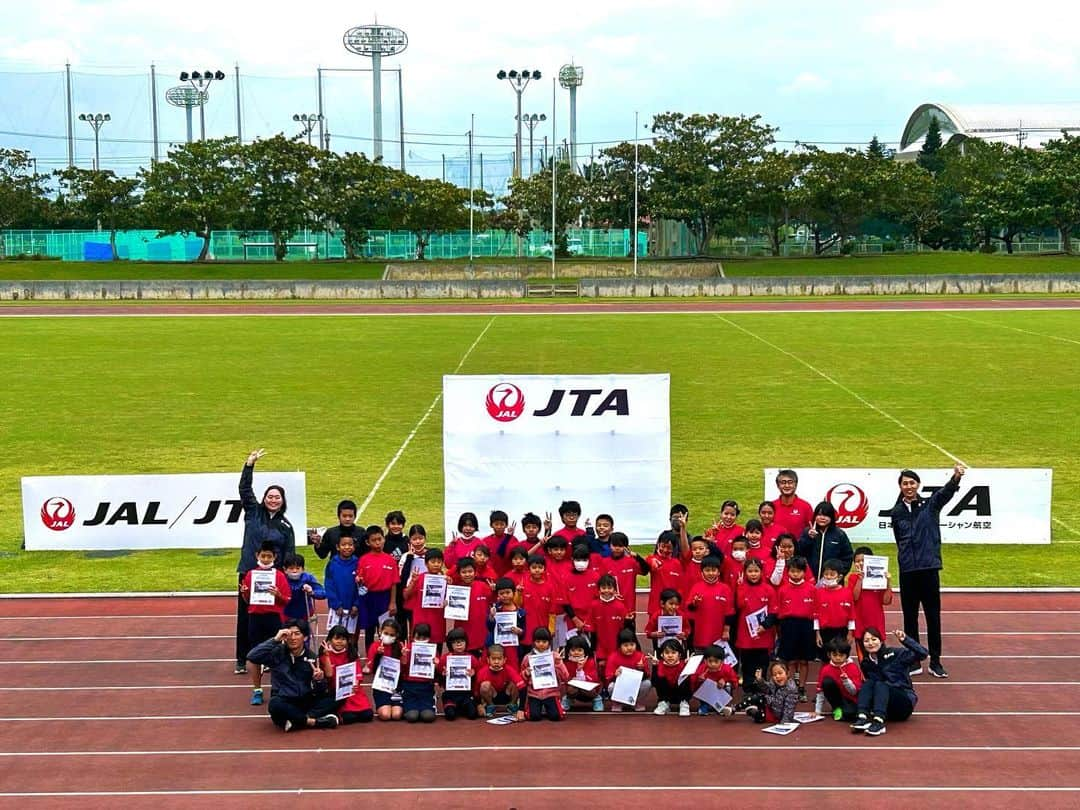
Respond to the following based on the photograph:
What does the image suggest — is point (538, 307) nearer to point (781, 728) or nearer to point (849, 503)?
point (849, 503)

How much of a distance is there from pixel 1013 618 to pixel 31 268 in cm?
7881

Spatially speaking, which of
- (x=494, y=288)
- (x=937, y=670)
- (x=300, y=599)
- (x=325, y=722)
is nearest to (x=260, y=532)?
(x=300, y=599)

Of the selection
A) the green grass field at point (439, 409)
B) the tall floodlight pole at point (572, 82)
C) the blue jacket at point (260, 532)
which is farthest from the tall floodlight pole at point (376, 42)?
the blue jacket at point (260, 532)

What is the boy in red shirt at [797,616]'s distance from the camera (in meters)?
10.9

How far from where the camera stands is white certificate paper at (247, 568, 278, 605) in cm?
1097

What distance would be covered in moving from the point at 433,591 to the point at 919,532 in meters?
4.35

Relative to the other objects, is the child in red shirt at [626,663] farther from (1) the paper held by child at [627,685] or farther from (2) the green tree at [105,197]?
(2) the green tree at [105,197]

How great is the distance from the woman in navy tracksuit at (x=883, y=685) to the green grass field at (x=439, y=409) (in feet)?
14.8

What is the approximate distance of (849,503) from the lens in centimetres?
1582

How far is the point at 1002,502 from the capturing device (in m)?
16.2

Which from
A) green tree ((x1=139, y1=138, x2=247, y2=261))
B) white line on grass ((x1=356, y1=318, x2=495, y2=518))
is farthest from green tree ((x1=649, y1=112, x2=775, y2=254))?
white line on grass ((x1=356, y1=318, x2=495, y2=518))

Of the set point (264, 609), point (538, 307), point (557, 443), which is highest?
point (538, 307)

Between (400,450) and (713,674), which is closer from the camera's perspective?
(713,674)

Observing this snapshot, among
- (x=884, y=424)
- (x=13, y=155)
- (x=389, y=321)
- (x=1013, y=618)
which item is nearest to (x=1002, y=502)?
(x=1013, y=618)
